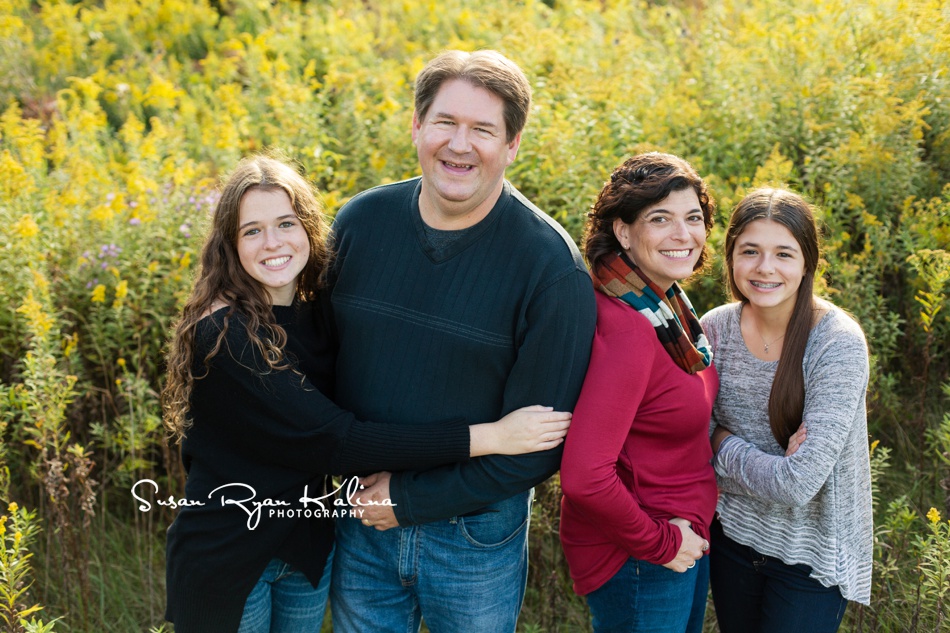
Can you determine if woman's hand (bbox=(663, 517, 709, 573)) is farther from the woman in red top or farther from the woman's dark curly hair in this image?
the woman's dark curly hair

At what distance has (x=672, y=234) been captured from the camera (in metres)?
2.51

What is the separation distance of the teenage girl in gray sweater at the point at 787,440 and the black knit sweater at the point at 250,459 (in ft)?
2.99

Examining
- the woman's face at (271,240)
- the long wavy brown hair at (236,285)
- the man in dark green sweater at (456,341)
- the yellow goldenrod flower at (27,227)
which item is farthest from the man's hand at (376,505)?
the yellow goldenrod flower at (27,227)

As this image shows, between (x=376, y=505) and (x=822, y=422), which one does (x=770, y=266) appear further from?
(x=376, y=505)

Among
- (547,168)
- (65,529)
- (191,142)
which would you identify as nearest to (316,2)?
(191,142)

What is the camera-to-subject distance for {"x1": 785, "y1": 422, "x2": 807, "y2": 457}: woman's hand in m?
2.51

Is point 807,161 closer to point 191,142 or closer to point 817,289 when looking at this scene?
point 817,289

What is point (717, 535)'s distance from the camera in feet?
9.29

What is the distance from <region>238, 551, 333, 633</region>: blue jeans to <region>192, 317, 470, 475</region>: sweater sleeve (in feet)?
1.18

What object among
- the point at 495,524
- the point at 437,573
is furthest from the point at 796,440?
the point at 437,573

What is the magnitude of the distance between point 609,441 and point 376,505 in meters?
0.72

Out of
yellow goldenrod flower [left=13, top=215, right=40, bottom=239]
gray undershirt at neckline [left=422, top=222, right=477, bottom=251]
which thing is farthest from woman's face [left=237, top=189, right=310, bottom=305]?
yellow goldenrod flower [left=13, top=215, right=40, bottom=239]

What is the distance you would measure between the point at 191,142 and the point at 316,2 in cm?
347

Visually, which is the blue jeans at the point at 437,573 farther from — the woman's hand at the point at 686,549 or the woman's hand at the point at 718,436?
the woman's hand at the point at 718,436
